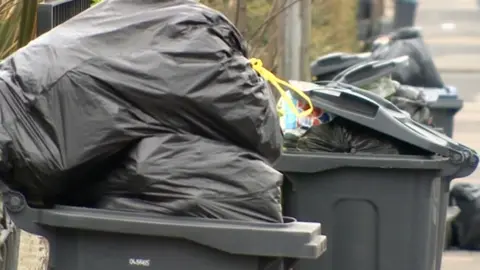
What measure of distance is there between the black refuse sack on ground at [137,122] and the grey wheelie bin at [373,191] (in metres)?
1.31

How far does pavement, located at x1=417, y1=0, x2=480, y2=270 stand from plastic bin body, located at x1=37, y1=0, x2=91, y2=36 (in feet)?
11.8

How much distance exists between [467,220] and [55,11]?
450cm

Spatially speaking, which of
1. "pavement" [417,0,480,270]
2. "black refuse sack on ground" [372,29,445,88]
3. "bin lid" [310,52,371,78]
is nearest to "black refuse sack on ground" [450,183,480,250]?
"pavement" [417,0,480,270]

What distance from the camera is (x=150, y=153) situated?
3213 mm

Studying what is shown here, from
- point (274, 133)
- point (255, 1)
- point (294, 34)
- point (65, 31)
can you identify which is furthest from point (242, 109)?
point (255, 1)

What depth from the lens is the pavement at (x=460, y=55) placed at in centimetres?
998

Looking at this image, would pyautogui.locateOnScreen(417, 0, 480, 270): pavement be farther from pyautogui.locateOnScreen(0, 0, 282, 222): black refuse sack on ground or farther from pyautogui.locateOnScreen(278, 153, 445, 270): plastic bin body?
pyautogui.locateOnScreen(0, 0, 282, 222): black refuse sack on ground

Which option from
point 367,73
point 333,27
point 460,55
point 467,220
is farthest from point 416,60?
point 460,55

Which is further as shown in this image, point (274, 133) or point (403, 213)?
point (403, 213)

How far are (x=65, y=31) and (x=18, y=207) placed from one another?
0.56m

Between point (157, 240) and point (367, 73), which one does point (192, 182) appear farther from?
point (367, 73)

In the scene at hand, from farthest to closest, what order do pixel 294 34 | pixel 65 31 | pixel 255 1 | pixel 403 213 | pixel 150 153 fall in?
pixel 255 1 < pixel 294 34 < pixel 403 213 < pixel 65 31 < pixel 150 153

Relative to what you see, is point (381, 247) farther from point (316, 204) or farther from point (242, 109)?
point (242, 109)

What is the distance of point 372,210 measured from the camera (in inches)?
182
